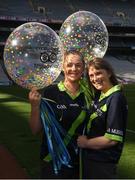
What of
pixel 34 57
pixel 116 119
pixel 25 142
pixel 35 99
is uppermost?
pixel 34 57

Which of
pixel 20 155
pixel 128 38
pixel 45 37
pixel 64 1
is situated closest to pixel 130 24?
pixel 128 38

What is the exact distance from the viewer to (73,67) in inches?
132

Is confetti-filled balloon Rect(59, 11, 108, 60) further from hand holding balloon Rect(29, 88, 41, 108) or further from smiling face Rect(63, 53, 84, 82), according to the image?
hand holding balloon Rect(29, 88, 41, 108)

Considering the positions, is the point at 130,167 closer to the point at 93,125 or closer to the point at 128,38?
the point at 93,125

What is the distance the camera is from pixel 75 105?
11.1ft

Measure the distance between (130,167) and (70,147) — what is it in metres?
3.45

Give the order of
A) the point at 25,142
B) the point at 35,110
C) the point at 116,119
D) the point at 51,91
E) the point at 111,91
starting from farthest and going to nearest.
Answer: the point at 25,142, the point at 51,91, the point at 35,110, the point at 111,91, the point at 116,119

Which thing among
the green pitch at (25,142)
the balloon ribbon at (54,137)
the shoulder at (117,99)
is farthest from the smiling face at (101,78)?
the green pitch at (25,142)

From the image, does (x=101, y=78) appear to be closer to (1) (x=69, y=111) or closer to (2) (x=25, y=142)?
(1) (x=69, y=111)

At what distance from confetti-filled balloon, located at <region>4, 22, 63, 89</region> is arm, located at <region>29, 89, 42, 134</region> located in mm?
136

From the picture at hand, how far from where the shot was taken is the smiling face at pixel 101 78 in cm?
327

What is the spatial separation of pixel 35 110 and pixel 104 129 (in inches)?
21.5

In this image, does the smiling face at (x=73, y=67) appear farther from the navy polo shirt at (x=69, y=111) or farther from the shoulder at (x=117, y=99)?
the shoulder at (x=117, y=99)

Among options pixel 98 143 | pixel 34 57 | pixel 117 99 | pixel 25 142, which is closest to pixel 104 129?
pixel 98 143
